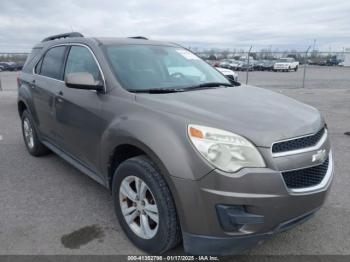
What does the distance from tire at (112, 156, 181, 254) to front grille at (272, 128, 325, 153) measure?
2.70 ft

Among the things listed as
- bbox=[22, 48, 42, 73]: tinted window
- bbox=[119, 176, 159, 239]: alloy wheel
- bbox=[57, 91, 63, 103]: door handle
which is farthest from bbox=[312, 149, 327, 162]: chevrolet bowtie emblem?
bbox=[22, 48, 42, 73]: tinted window

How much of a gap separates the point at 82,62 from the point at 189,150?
6.71 feet

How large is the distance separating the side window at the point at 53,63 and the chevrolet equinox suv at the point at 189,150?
0.59 metres

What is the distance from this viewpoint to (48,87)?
4359 mm

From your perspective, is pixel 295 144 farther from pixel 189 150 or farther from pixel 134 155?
pixel 134 155

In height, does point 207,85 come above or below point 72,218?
above

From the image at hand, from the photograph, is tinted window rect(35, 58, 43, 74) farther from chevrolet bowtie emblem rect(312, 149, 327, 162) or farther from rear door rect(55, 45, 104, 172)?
chevrolet bowtie emblem rect(312, 149, 327, 162)

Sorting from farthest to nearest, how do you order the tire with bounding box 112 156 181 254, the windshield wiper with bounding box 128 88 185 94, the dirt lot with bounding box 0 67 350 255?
the windshield wiper with bounding box 128 88 185 94 < the dirt lot with bounding box 0 67 350 255 < the tire with bounding box 112 156 181 254

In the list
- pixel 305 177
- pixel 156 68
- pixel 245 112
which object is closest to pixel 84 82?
pixel 156 68

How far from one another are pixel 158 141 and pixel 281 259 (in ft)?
4.51

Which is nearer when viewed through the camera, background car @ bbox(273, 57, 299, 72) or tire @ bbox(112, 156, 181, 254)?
tire @ bbox(112, 156, 181, 254)

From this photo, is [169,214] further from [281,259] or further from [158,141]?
[281,259]

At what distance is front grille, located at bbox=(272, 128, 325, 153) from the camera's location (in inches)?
93.1

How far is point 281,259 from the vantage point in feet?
9.04
